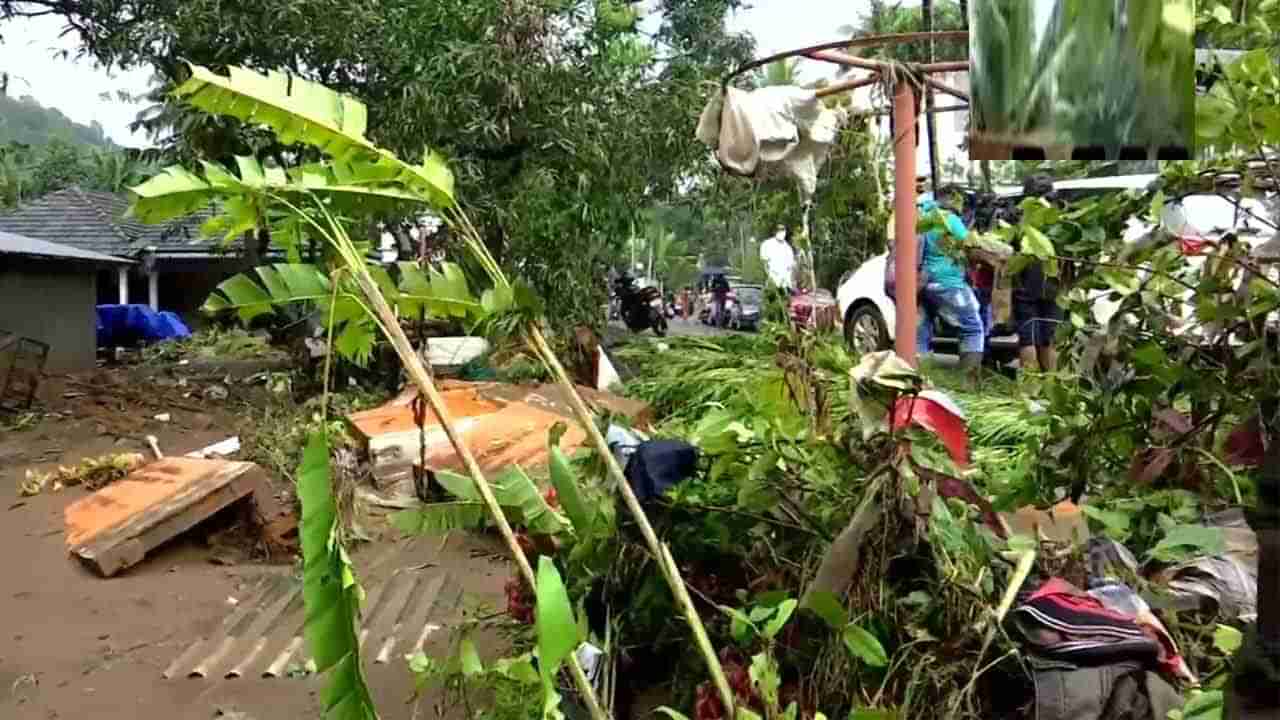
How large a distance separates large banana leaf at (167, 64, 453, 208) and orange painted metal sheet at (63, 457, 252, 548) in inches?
175

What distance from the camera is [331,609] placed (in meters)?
2.41

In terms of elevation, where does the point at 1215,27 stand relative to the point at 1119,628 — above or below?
above

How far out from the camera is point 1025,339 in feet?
29.1

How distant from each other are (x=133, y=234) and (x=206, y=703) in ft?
81.8

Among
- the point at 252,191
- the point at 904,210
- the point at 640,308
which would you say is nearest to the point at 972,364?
the point at 904,210

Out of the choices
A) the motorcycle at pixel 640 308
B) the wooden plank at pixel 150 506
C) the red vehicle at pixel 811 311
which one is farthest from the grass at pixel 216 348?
→ the red vehicle at pixel 811 311

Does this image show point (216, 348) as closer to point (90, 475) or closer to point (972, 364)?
point (90, 475)

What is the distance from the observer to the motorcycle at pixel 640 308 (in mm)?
18828

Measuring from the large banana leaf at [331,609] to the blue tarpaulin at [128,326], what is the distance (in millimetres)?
21354

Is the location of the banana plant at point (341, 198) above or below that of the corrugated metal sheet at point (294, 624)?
above

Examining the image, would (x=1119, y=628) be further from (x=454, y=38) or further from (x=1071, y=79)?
(x=454, y=38)

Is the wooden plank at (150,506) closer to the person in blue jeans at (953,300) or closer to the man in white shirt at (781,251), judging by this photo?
the person in blue jeans at (953,300)

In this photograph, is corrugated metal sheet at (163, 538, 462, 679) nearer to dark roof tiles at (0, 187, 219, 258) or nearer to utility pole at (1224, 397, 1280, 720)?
utility pole at (1224, 397, 1280, 720)

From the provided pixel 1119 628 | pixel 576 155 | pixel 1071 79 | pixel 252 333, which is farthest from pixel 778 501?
pixel 252 333
